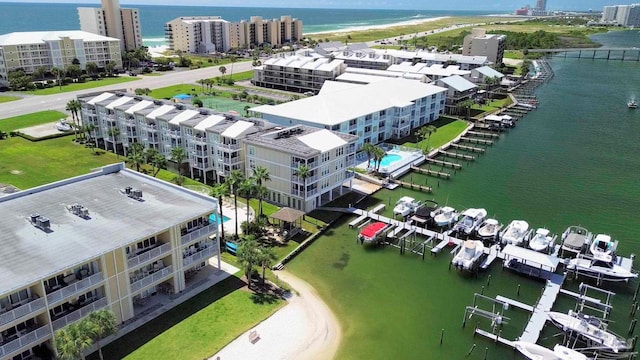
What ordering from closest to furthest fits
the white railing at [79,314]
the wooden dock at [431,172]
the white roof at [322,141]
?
the white railing at [79,314] → the white roof at [322,141] → the wooden dock at [431,172]

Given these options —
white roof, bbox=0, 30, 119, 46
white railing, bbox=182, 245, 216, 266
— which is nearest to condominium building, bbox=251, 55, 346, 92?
white roof, bbox=0, 30, 119, 46

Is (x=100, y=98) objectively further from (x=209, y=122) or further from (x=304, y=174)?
(x=304, y=174)

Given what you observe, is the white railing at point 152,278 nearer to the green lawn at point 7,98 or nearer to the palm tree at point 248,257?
the palm tree at point 248,257

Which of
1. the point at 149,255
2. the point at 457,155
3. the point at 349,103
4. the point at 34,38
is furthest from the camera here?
the point at 34,38

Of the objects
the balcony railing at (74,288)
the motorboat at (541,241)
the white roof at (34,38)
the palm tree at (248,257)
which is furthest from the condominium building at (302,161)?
the white roof at (34,38)

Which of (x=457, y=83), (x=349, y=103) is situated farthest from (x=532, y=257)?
(x=457, y=83)

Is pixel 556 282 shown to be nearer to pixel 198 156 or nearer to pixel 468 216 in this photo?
pixel 468 216
